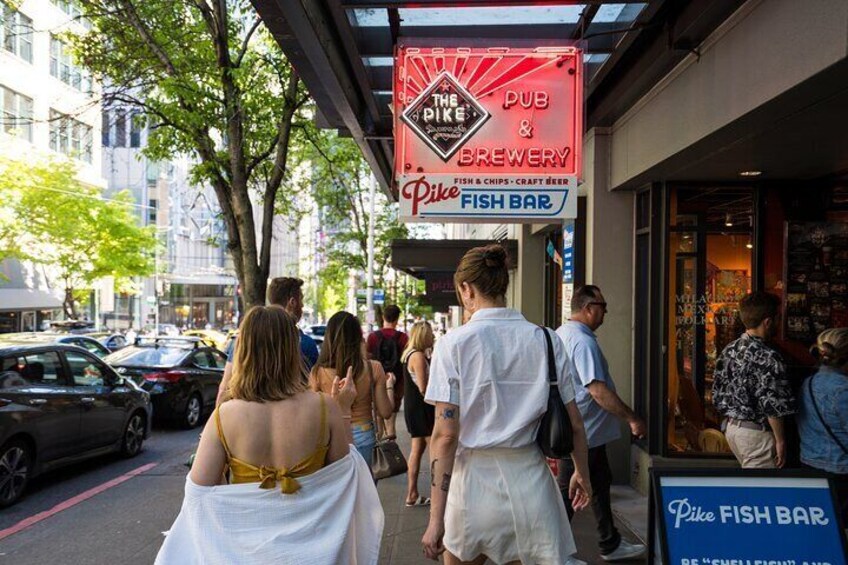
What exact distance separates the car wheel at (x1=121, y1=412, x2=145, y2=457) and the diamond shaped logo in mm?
6471

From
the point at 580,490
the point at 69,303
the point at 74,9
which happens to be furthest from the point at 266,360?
the point at 69,303

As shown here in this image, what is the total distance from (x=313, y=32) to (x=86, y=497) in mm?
5763

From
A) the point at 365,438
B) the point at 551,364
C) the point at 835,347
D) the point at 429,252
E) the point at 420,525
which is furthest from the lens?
the point at 429,252

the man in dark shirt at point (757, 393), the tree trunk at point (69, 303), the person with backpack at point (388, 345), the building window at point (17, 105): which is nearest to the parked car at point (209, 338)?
the tree trunk at point (69, 303)

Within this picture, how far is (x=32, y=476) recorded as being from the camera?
771 cm

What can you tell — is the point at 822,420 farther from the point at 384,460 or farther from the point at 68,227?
the point at 68,227

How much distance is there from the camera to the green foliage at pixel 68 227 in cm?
2845

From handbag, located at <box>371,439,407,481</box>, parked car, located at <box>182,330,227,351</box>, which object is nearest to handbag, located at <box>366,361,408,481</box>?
handbag, located at <box>371,439,407,481</box>

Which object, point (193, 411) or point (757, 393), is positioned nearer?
point (757, 393)

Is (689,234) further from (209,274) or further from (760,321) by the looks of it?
(209,274)

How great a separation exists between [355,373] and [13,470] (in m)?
4.58

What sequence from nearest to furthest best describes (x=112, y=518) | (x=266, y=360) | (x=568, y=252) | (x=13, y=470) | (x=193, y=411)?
(x=266, y=360) → (x=112, y=518) → (x=13, y=470) → (x=568, y=252) → (x=193, y=411)

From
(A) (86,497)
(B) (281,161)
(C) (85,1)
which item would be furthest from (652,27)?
(C) (85,1)

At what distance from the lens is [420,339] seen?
7410mm
